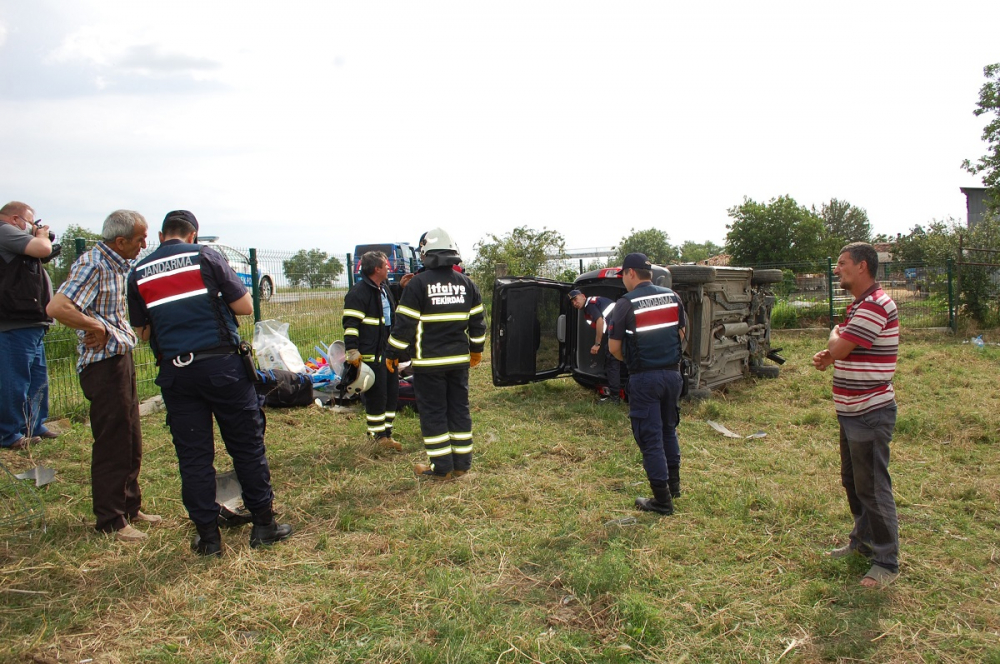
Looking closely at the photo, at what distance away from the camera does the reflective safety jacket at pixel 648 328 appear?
4.35 meters

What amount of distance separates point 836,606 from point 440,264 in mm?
3585

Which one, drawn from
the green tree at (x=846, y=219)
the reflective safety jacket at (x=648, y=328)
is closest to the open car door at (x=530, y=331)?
the reflective safety jacket at (x=648, y=328)

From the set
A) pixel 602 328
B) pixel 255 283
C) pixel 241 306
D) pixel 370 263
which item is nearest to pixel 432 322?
pixel 370 263

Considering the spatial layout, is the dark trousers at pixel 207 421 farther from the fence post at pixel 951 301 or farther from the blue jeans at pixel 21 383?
the fence post at pixel 951 301

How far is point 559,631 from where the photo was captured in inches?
116

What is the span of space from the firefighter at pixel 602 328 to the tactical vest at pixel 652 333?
9.22 ft

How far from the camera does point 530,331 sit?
26.7ft

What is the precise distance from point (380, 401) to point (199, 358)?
8.48 feet

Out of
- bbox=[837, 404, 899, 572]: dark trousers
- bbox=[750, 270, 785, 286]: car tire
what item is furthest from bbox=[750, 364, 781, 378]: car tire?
bbox=[837, 404, 899, 572]: dark trousers

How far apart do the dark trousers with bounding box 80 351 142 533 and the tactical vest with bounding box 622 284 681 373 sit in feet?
11.6

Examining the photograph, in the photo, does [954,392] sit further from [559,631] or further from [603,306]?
[559,631]

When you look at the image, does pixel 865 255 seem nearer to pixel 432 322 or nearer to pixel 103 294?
pixel 432 322

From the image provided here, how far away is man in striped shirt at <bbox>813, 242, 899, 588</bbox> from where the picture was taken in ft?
10.6

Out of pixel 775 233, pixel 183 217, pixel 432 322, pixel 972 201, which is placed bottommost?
pixel 432 322
